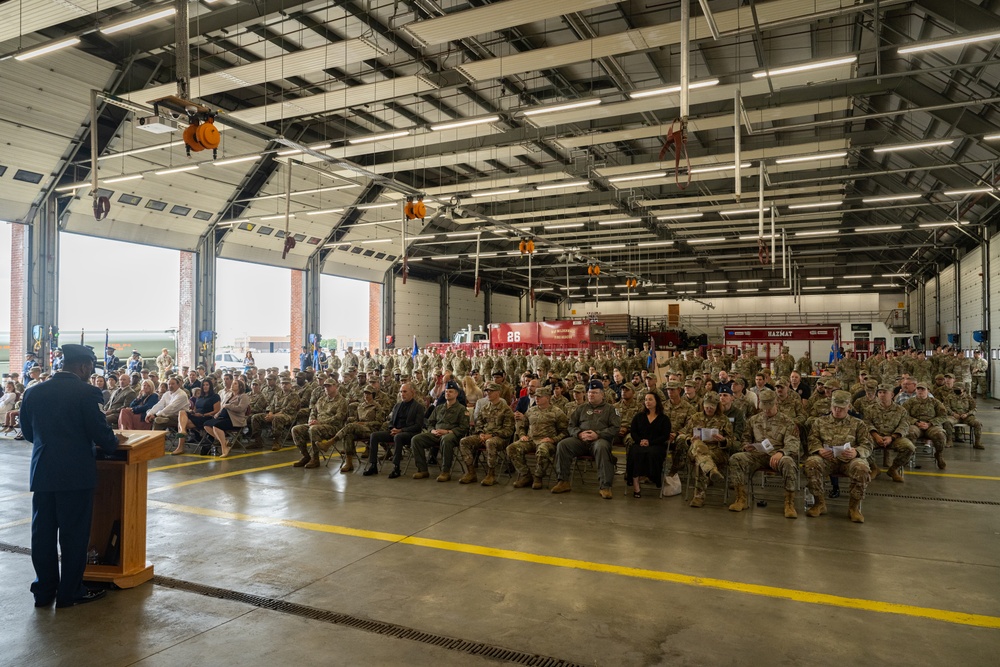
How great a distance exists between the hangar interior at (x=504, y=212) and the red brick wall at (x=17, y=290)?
0.07 meters

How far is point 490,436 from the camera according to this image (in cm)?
800

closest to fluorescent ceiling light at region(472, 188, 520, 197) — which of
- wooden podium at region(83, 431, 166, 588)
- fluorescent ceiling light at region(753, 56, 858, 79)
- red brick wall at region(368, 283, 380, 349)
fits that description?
fluorescent ceiling light at region(753, 56, 858, 79)

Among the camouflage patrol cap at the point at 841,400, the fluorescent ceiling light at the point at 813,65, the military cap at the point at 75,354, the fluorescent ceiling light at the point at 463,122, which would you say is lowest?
the camouflage patrol cap at the point at 841,400

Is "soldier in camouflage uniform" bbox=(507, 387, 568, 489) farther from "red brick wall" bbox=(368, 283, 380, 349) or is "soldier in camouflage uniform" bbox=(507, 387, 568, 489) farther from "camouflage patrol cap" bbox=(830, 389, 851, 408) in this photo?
"red brick wall" bbox=(368, 283, 380, 349)

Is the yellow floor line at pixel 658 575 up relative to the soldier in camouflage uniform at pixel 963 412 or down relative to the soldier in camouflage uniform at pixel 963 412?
down

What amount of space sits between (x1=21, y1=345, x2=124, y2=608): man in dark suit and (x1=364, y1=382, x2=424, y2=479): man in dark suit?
447cm

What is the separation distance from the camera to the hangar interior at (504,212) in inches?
149

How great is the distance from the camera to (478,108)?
16.2 m

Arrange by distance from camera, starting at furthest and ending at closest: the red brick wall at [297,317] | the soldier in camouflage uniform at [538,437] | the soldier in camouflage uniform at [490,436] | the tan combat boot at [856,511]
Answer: the red brick wall at [297,317]
the soldier in camouflage uniform at [490,436]
the soldier in camouflage uniform at [538,437]
the tan combat boot at [856,511]

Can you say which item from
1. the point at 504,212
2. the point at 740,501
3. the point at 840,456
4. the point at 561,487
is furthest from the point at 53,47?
the point at 504,212

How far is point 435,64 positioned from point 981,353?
21091 millimetres

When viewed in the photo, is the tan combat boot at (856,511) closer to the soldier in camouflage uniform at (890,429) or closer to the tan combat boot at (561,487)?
the soldier in camouflage uniform at (890,429)

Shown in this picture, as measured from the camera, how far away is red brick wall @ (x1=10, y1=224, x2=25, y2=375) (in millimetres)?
16156

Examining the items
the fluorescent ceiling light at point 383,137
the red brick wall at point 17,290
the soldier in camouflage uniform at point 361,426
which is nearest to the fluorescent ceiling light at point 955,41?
the fluorescent ceiling light at point 383,137
